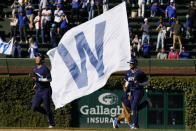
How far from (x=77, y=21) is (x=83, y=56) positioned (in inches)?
465

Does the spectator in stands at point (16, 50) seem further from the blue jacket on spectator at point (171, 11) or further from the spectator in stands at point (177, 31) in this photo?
the blue jacket on spectator at point (171, 11)

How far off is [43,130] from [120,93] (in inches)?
319

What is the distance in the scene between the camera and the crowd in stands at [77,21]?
26.8 m

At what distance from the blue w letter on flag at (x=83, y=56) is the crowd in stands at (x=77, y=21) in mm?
9108

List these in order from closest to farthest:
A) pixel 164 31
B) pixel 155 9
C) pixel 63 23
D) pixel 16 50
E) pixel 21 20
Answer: pixel 16 50, pixel 164 31, pixel 63 23, pixel 21 20, pixel 155 9

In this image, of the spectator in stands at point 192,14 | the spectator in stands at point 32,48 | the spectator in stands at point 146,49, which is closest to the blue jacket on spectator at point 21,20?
the spectator in stands at point 32,48

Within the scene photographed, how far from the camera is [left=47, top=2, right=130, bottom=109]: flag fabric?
1662 cm

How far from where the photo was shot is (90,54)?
16828 millimetres

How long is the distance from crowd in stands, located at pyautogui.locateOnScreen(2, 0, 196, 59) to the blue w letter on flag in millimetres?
9108

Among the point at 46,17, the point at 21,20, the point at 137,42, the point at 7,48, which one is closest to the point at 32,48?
the point at 7,48

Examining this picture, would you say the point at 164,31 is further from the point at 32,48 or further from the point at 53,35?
the point at 32,48

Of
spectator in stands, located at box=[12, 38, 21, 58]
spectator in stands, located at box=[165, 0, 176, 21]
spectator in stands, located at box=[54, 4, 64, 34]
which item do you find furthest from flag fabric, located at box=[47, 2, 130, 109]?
spectator in stands, located at box=[165, 0, 176, 21]

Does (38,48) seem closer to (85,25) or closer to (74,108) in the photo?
(74,108)

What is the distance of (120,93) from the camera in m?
23.0
